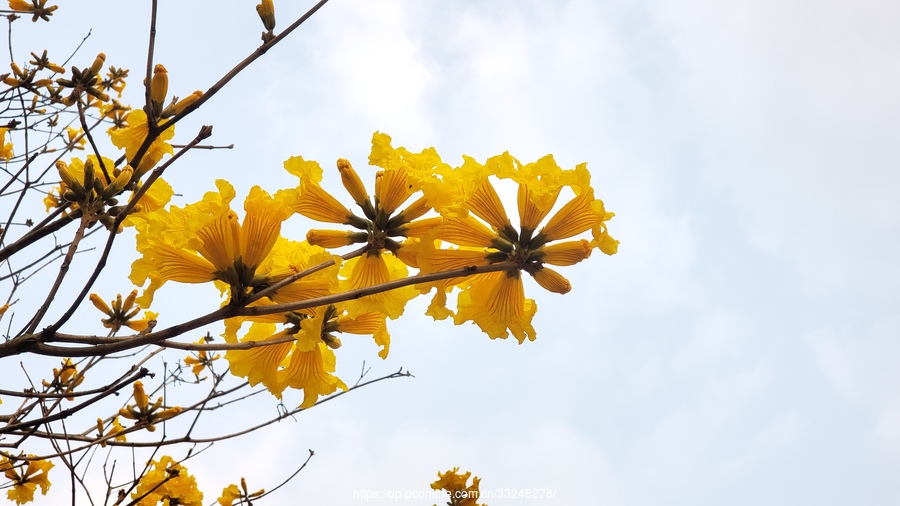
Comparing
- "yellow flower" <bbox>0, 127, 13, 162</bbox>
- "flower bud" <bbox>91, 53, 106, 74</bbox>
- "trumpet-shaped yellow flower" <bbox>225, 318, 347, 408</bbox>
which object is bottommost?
"trumpet-shaped yellow flower" <bbox>225, 318, 347, 408</bbox>

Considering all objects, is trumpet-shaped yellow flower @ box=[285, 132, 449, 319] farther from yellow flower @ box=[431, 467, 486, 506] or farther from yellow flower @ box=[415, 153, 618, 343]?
yellow flower @ box=[431, 467, 486, 506]

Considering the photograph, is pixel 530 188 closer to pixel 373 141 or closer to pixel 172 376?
pixel 373 141

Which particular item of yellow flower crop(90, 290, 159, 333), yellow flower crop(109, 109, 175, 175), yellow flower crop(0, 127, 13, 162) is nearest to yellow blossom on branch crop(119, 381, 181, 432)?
yellow flower crop(90, 290, 159, 333)

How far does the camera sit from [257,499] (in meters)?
5.24

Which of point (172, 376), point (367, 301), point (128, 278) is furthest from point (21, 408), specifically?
point (172, 376)

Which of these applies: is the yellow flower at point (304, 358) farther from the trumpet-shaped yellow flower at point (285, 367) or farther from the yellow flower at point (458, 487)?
the yellow flower at point (458, 487)

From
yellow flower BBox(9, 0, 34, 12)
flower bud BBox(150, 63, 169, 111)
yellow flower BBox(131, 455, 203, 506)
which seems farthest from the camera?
yellow flower BBox(9, 0, 34, 12)

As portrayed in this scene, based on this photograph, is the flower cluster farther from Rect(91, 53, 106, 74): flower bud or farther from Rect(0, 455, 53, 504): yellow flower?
Rect(0, 455, 53, 504): yellow flower

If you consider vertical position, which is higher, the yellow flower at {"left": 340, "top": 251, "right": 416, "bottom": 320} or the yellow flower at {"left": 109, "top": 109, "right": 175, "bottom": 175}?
the yellow flower at {"left": 109, "top": 109, "right": 175, "bottom": 175}

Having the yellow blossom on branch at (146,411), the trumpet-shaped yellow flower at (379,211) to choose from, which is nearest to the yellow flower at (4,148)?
the yellow blossom on branch at (146,411)

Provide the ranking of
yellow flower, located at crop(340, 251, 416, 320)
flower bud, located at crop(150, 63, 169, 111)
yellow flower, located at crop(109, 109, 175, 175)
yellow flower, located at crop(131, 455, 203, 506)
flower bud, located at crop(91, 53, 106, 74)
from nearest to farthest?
1. flower bud, located at crop(150, 63, 169, 111)
2. yellow flower, located at crop(340, 251, 416, 320)
3. yellow flower, located at crop(109, 109, 175, 175)
4. flower bud, located at crop(91, 53, 106, 74)
5. yellow flower, located at crop(131, 455, 203, 506)

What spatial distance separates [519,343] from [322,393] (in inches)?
37.8

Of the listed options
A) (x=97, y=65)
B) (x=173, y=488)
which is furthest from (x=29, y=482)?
(x=97, y=65)

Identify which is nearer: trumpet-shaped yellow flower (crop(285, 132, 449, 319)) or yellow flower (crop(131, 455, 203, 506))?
trumpet-shaped yellow flower (crop(285, 132, 449, 319))
